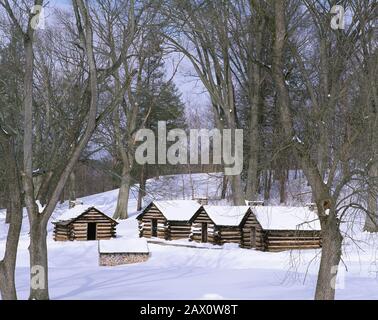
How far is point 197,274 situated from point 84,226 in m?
10.3

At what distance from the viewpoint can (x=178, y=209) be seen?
26562 millimetres

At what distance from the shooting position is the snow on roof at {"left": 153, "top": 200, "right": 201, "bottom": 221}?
26.0 metres

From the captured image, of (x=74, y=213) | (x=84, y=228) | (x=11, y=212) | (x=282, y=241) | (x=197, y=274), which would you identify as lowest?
(x=197, y=274)

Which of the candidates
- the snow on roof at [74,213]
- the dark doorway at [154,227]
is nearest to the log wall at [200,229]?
the dark doorway at [154,227]

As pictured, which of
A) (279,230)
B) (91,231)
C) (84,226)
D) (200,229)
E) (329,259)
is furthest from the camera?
(91,231)

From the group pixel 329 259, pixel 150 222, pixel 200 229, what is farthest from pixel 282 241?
pixel 329 259

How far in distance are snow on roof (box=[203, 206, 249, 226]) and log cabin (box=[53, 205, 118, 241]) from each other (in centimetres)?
498

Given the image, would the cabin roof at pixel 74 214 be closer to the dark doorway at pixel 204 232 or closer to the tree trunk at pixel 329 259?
the dark doorway at pixel 204 232

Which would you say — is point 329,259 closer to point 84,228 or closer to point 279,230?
point 279,230

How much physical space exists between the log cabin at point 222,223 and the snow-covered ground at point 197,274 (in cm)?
80

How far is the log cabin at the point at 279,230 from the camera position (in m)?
22.9

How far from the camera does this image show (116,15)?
437 inches

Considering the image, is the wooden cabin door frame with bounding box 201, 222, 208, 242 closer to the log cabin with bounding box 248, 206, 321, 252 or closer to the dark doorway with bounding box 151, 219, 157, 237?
the log cabin with bounding box 248, 206, 321, 252

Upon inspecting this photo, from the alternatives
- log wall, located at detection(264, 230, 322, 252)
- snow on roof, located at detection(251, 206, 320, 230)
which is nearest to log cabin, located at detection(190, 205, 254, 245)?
snow on roof, located at detection(251, 206, 320, 230)
